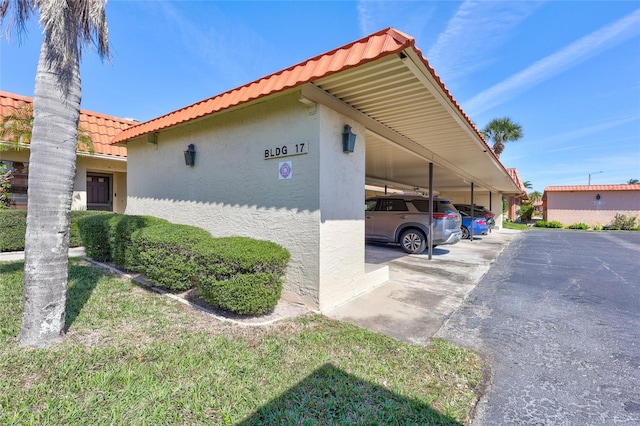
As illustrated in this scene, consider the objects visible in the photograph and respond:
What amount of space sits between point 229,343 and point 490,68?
10197 mm

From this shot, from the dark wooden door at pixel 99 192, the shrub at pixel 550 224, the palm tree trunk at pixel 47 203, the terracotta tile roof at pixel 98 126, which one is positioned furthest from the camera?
the shrub at pixel 550 224

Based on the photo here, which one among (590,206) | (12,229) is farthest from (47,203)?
(590,206)

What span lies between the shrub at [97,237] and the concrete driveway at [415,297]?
5077mm

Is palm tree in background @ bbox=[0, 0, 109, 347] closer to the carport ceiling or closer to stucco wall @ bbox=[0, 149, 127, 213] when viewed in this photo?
the carport ceiling

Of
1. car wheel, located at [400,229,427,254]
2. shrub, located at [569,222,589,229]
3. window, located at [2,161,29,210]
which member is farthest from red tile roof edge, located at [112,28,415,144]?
shrub, located at [569,222,589,229]

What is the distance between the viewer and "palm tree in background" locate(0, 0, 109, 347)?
2.70m

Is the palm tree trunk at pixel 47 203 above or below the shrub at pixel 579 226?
above

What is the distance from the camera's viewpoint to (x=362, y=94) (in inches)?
164

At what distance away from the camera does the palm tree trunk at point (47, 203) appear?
2697 mm

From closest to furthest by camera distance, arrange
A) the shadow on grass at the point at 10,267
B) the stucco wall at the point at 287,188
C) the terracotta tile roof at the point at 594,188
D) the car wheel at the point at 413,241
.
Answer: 1. the stucco wall at the point at 287,188
2. the shadow on grass at the point at 10,267
3. the car wheel at the point at 413,241
4. the terracotta tile roof at the point at 594,188

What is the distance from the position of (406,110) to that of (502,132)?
26715 millimetres

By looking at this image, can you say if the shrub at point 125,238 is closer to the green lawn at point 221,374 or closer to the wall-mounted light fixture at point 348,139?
the green lawn at point 221,374

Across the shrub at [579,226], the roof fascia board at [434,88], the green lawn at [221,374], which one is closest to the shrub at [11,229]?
the green lawn at [221,374]

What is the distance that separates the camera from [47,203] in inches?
107
